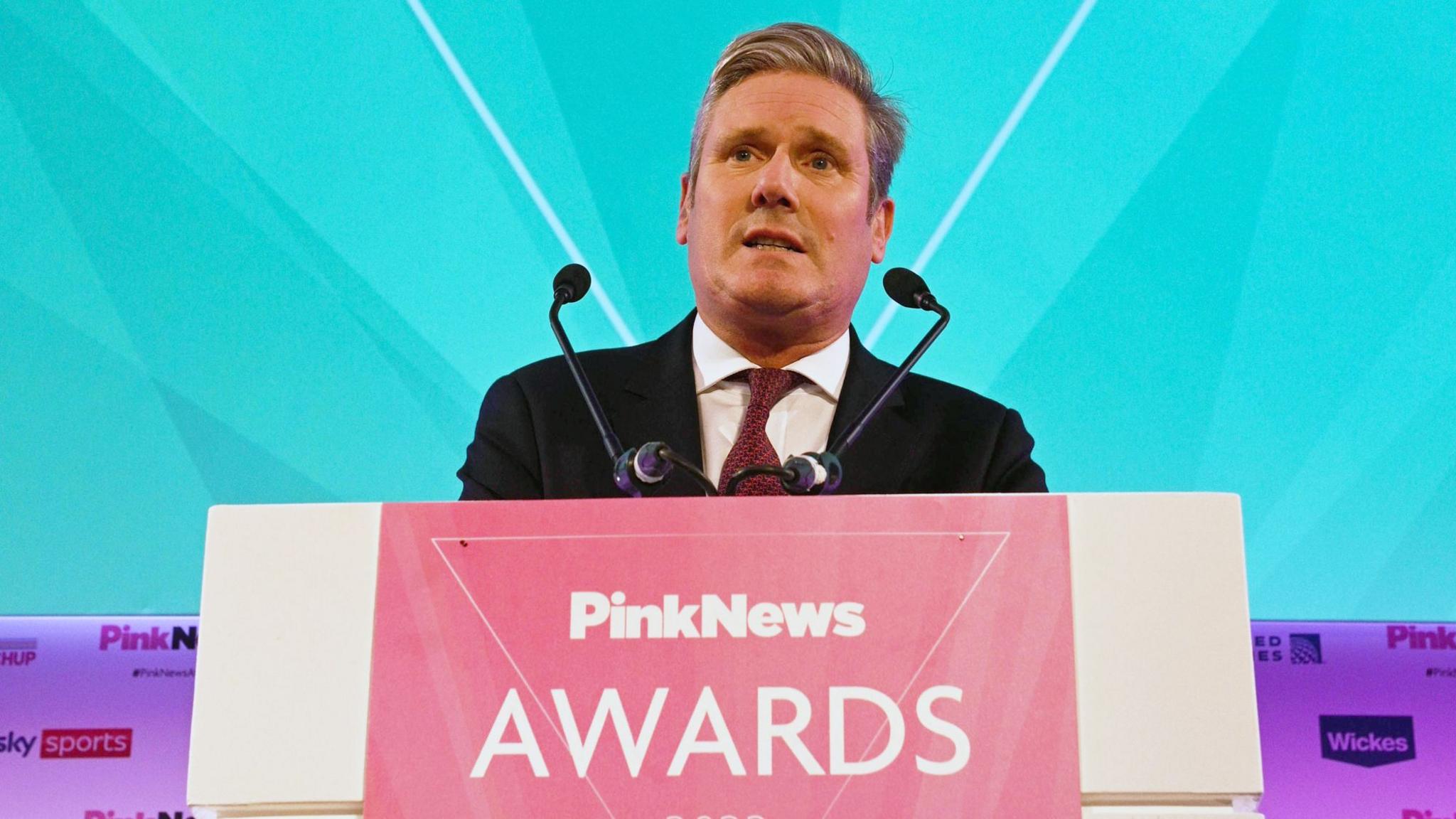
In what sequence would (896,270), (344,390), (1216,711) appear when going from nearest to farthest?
1. (1216,711)
2. (896,270)
3. (344,390)

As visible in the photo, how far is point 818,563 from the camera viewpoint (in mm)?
1069

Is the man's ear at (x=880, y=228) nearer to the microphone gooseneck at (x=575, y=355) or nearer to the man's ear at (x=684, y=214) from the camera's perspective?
the man's ear at (x=684, y=214)

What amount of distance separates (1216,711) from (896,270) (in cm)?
100

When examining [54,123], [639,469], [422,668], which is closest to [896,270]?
[639,469]

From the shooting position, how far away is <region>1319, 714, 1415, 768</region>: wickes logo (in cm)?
293

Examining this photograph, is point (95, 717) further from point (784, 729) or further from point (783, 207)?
point (784, 729)

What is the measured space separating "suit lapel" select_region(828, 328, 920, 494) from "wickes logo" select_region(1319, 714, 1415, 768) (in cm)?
148

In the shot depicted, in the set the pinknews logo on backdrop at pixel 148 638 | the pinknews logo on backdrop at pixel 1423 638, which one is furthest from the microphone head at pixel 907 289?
the pinknews logo on backdrop at pixel 148 638

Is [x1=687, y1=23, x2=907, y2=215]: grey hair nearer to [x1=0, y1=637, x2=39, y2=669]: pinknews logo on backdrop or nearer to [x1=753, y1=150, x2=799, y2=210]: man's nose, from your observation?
[x1=753, y1=150, x2=799, y2=210]: man's nose

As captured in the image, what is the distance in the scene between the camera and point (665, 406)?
1.98 m

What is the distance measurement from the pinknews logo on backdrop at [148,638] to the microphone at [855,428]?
1.71 metres

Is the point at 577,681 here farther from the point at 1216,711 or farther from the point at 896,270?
the point at 896,270

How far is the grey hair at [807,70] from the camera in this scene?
211 cm

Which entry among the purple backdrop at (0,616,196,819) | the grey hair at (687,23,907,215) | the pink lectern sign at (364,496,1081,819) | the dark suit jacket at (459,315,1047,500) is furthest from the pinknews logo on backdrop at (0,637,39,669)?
the pink lectern sign at (364,496,1081,819)
